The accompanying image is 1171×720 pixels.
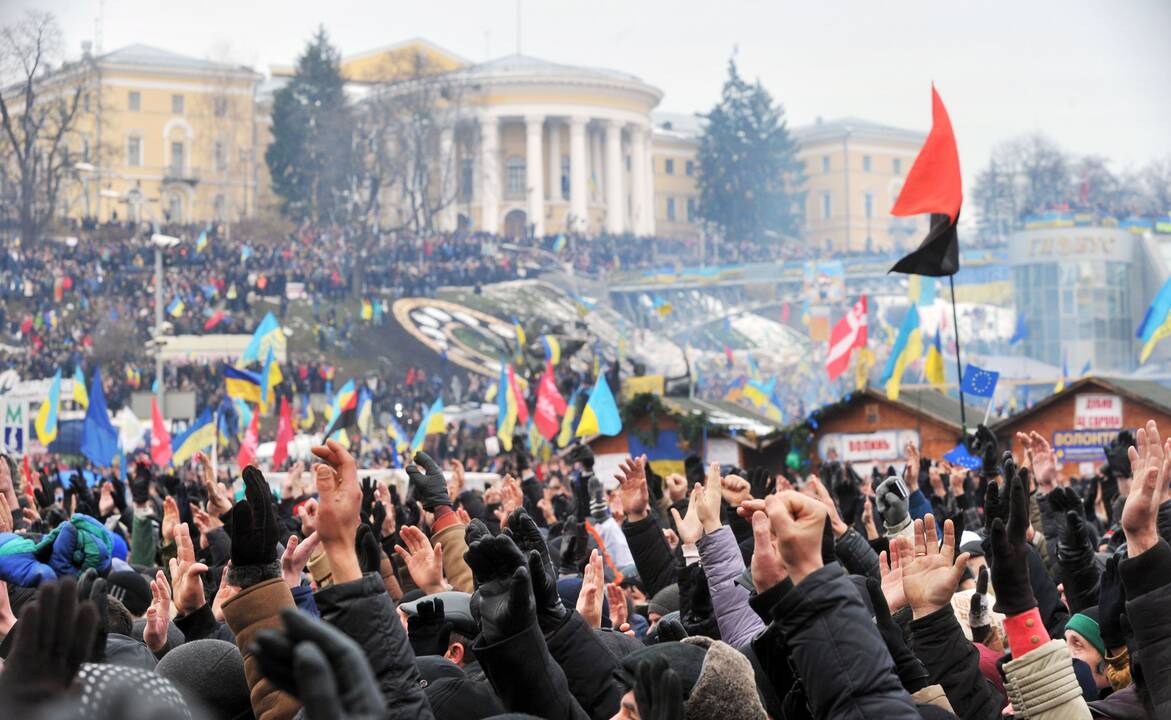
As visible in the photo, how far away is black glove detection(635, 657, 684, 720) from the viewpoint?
119 inches

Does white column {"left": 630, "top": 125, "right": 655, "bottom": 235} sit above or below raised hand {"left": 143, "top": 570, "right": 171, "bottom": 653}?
above

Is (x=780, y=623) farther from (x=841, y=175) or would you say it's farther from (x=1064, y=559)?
(x=841, y=175)

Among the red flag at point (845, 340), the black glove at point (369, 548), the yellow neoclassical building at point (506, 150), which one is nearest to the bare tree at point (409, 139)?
the yellow neoclassical building at point (506, 150)

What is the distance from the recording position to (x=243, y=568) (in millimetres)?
4246

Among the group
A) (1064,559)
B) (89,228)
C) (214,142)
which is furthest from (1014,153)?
(1064,559)

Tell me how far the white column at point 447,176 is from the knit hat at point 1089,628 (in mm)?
63627

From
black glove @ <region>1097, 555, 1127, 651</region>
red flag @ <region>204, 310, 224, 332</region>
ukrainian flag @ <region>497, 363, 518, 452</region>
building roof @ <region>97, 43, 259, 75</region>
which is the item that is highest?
building roof @ <region>97, 43, 259, 75</region>

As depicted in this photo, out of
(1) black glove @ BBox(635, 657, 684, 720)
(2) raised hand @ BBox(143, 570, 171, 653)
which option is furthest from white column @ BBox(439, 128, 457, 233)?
(1) black glove @ BBox(635, 657, 684, 720)

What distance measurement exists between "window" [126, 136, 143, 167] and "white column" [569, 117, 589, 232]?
21.3 metres

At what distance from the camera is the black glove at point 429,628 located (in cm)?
503

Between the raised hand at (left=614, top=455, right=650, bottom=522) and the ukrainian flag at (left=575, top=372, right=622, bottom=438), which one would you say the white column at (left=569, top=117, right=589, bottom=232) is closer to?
the ukrainian flag at (left=575, top=372, right=622, bottom=438)

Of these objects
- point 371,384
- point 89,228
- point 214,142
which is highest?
point 214,142

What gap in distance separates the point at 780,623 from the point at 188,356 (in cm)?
4079

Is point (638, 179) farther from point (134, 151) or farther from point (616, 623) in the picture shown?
point (616, 623)
